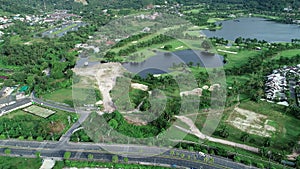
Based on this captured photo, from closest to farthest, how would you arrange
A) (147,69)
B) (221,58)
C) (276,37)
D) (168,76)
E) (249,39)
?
(168,76)
(147,69)
(221,58)
(249,39)
(276,37)

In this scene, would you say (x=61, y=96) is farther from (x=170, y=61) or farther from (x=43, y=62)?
(x=170, y=61)

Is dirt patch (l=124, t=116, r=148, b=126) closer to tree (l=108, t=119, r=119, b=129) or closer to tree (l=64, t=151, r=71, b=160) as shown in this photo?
tree (l=108, t=119, r=119, b=129)

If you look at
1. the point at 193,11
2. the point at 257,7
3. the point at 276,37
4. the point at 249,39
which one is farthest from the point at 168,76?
the point at 257,7

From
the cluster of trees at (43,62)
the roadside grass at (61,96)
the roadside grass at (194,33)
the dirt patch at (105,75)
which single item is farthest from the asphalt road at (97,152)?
the roadside grass at (194,33)

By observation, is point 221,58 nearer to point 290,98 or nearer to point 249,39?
point 249,39

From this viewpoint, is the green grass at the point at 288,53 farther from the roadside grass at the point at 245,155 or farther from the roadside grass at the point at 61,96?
the roadside grass at the point at 61,96

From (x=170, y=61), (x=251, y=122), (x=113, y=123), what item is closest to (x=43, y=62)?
(x=170, y=61)
